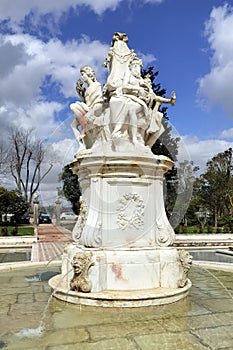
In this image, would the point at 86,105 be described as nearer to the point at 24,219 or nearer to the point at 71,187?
the point at 71,187

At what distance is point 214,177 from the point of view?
1876 inches

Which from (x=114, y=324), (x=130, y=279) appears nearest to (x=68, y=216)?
(x=130, y=279)

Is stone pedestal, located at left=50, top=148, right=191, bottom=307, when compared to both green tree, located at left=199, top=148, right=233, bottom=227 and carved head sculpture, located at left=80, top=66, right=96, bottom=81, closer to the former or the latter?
carved head sculpture, located at left=80, top=66, right=96, bottom=81

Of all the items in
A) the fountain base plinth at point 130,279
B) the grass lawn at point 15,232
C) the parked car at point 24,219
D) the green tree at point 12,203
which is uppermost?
the green tree at point 12,203

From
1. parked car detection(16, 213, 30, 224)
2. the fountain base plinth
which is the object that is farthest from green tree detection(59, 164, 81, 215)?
parked car detection(16, 213, 30, 224)

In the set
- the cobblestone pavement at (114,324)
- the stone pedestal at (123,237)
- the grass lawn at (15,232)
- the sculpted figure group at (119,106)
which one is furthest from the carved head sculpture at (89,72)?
the grass lawn at (15,232)

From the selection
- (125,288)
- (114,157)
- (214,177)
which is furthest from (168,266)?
Answer: (214,177)

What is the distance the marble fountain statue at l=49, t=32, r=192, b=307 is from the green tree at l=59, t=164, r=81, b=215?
0.21 meters

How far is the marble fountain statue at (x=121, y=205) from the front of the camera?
5.78m

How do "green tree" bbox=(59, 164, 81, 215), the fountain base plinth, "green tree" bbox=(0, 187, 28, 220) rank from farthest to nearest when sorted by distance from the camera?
"green tree" bbox=(0, 187, 28, 220)
"green tree" bbox=(59, 164, 81, 215)
the fountain base plinth

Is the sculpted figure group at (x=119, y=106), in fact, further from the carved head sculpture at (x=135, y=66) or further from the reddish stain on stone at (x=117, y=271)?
the reddish stain on stone at (x=117, y=271)

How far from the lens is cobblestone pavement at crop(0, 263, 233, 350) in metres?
4.11

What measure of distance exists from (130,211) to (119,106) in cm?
181

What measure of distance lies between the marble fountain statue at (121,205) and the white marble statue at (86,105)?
2 centimetres
